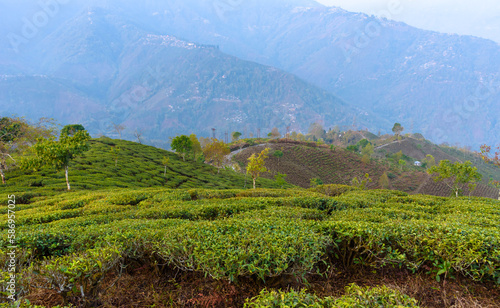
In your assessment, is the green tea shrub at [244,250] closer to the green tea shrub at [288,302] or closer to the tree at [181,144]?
the green tea shrub at [288,302]

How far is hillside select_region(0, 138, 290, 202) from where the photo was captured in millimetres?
26109

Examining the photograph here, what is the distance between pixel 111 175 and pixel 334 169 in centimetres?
7900

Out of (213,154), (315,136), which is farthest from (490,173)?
(213,154)

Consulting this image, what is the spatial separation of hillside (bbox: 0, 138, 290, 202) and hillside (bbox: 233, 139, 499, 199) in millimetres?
34817

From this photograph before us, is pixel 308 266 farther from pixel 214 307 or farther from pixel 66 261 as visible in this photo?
pixel 66 261

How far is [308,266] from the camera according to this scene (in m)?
4.80

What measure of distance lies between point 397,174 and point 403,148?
7339 cm

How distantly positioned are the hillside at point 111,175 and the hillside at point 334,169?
34.8 meters

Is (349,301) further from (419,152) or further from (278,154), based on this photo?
(419,152)

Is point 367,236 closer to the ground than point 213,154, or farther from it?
closer to the ground

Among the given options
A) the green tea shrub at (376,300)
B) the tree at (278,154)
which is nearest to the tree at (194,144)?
the tree at (278,154)

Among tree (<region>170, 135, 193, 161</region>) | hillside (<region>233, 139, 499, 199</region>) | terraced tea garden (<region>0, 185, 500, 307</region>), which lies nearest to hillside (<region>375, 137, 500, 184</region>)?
hillside (<region>233, 139, 499, 199</region>)

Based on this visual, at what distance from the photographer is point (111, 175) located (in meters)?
34.2

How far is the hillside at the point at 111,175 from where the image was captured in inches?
1028
